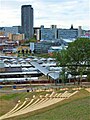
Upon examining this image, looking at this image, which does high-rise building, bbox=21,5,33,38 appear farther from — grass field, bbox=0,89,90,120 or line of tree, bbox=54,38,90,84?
grass field, bbox=0,89,90,120

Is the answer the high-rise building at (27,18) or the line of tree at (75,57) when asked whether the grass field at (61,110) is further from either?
the high-rise building at (27,18)

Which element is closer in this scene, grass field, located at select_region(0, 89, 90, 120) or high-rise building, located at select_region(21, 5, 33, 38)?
grass field, located at select_region(0, 89, 90, 120)

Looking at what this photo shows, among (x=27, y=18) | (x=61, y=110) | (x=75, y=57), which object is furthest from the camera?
(x=27, y=18)

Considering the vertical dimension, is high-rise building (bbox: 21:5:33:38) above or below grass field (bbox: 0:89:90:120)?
above

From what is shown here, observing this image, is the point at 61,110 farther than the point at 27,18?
No

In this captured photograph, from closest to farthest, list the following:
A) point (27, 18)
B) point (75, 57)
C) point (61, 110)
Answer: point (61, 110) → point (75, 57) → point (27, 18)

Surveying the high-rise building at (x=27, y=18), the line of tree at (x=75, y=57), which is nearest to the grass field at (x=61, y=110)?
the line of tree at (x=75, y=57)

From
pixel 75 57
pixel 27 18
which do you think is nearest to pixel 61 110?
pixel 75 57

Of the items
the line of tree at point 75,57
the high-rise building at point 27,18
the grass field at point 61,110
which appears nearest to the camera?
the grass field at point 61,110

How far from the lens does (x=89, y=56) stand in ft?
78.9

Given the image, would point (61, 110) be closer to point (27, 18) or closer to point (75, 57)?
point (75, 57)

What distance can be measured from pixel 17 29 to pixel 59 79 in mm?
93857

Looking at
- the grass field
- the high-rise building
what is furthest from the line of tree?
the high-rise building

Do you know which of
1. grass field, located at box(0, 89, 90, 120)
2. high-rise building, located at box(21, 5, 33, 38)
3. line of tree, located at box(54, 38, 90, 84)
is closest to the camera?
grass field, located at box(0, 89, 90, 120)
